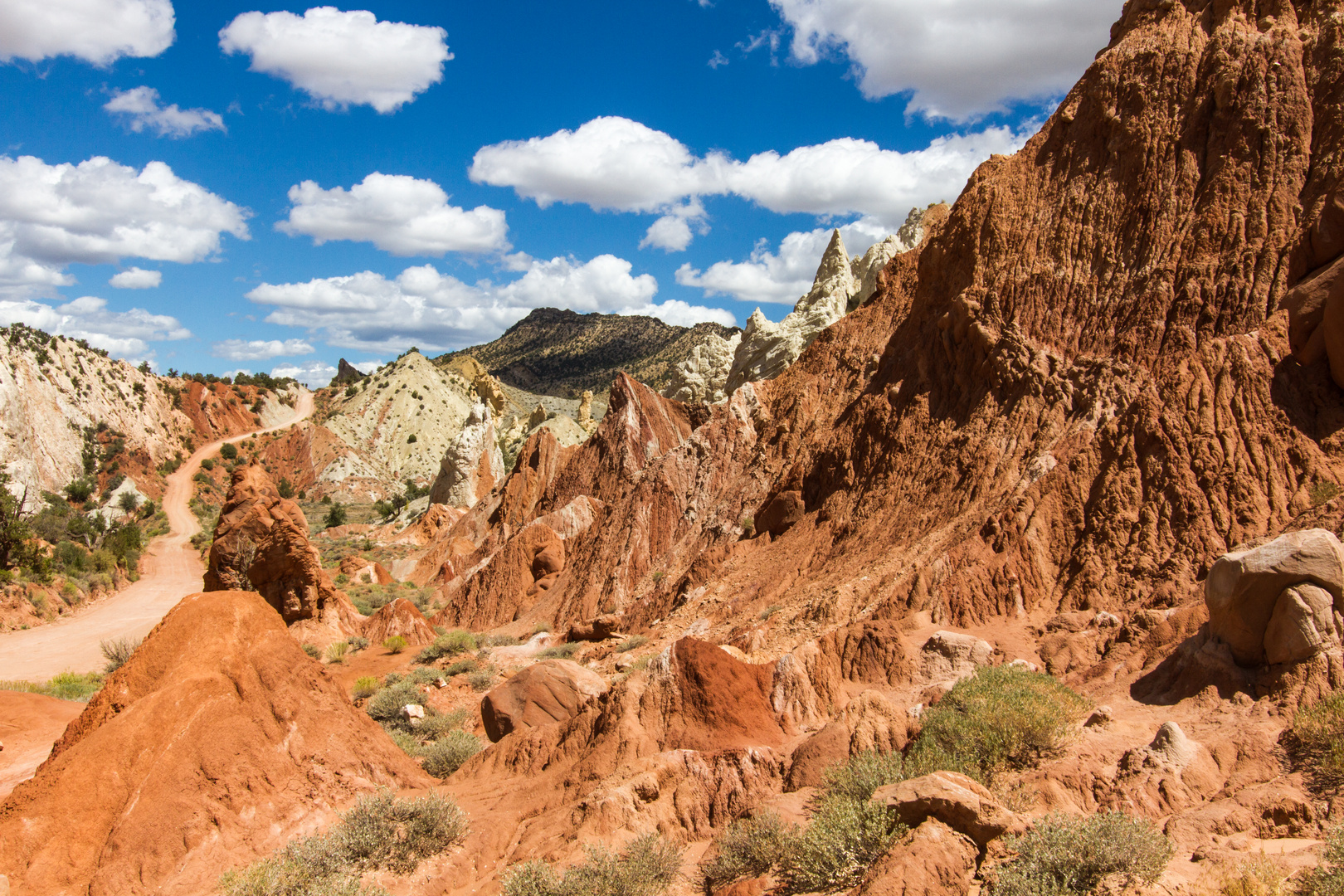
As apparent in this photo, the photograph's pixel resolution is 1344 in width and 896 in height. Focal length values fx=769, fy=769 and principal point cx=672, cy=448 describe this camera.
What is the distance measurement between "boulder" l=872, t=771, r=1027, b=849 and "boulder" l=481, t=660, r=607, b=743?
6.37 m

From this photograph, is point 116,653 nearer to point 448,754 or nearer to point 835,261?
point 448,754

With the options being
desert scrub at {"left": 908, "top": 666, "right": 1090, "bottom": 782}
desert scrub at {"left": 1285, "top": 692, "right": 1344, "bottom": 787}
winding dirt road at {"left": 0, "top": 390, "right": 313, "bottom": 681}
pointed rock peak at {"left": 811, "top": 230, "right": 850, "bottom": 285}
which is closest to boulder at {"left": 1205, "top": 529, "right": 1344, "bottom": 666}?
desert scrub at {"left": 1285, "top": 692, "right": 1344, "bottom": 787}

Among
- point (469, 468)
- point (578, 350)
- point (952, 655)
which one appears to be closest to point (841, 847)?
point (952, 655)

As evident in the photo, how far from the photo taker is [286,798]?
8625mm

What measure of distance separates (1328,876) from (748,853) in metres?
4.30

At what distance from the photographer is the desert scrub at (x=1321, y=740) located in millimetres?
6492

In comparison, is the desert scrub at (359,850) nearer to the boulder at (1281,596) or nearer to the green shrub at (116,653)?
the boulder at (1281,596)

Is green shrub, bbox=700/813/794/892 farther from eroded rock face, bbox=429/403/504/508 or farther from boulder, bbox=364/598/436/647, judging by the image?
eroded rock face, bbox=429/403/504/508

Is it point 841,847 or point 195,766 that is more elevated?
point 195,766

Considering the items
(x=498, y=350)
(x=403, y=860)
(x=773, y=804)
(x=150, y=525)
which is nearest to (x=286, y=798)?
(x=403, y=860)

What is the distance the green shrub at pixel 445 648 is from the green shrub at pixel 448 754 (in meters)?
8.21

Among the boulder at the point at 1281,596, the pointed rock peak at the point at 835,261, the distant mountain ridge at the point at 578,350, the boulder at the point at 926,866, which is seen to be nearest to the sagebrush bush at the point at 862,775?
the boulder at the point at 926,866

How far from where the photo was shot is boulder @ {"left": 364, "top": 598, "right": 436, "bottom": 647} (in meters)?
22.8

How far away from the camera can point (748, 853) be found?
721 centimetres
